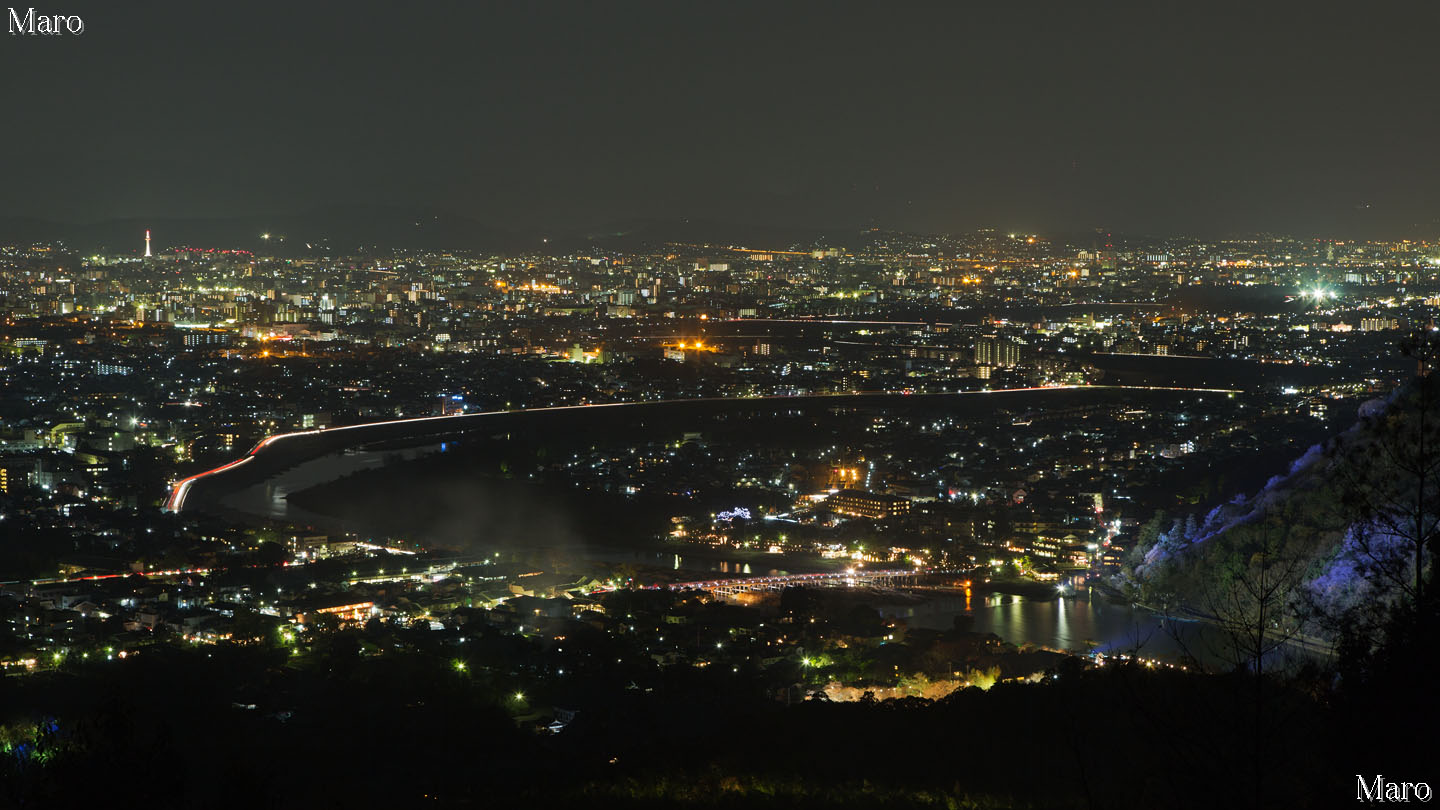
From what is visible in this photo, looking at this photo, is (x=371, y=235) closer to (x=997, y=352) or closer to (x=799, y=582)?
(x=997, y=352)

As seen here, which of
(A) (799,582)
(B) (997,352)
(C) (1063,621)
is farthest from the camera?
(B) (997,352)

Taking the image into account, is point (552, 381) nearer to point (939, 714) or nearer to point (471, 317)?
point (471, 317)

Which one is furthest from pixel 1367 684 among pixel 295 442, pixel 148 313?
pixel 148 313

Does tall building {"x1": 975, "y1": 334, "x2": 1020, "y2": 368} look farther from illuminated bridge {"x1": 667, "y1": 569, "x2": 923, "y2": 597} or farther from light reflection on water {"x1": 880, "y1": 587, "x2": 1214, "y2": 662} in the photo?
light reflection on water {"x1": 880, "y1": 587, "x2": 1214, "y2": 662}

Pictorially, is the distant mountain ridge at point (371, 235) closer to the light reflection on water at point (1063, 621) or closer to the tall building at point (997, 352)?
the tall building at point (997, 352)

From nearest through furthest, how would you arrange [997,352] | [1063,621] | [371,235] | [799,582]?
[1063,621] → [799,582] → [997,352] → [371,235]

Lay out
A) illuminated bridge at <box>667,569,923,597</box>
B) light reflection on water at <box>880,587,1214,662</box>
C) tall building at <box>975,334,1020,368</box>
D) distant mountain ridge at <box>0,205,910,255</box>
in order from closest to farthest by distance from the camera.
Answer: light reflection on water at <box>880,587,1214,662</box>
illuminated bridge at <box>667,569,923,597</box>
tall building at <box>975,334,1020,368</box>
distant mountain ridge at <box>0,205,910,255</box>

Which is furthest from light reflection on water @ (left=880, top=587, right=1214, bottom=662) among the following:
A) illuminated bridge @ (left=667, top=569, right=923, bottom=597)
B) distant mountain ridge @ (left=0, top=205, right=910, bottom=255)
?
distant mountain ridge @ (left=0, top=205, right=910, bottom=255)

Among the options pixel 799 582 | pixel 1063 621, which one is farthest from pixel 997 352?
pixel 1063 621
